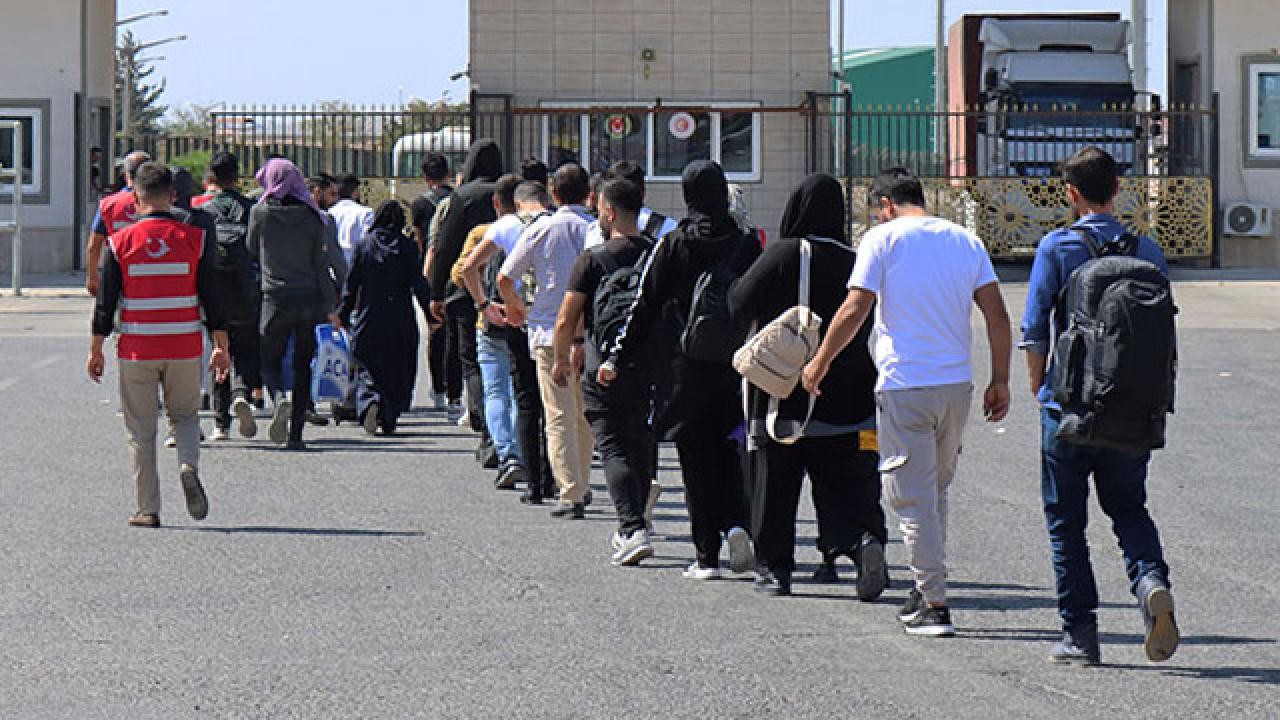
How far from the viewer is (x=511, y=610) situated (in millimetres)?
9258

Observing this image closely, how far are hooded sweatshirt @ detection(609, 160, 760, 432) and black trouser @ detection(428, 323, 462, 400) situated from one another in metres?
6.23

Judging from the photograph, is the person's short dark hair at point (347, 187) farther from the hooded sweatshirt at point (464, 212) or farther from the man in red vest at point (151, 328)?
the man in red vest at point (151, 328)

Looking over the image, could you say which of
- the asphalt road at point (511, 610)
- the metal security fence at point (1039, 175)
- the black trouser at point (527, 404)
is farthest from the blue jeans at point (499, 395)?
the metal security fence at point (1039, 175)

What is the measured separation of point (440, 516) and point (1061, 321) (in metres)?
4.78

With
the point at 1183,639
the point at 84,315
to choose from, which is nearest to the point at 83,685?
the point at 1183,639

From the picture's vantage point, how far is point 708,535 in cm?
1016

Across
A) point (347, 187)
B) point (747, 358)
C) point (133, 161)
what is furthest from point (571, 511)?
point (347, 187)

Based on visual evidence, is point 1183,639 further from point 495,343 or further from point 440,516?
point 495,343

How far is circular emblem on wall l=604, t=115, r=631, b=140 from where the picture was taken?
35.2 metres

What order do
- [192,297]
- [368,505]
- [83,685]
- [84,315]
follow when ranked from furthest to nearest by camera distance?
[84,315]
[368,505]
[192,297]
[83,685]

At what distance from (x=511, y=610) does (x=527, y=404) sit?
337cm

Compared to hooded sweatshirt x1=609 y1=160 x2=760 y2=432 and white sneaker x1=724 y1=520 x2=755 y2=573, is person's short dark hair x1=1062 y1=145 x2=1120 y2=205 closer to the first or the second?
hooded sweatshirt x1=609 y1=160 x2=760 y2=432

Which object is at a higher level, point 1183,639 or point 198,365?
point 198,365

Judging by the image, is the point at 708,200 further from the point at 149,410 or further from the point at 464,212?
the point at 464,212
